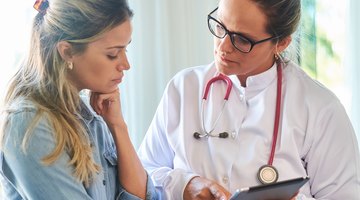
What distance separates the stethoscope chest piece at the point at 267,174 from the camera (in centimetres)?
154

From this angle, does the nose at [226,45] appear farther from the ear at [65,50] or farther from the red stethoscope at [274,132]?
the ear at [65,50]

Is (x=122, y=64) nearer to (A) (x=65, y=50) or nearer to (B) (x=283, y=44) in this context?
(A) (x=65, y=50)

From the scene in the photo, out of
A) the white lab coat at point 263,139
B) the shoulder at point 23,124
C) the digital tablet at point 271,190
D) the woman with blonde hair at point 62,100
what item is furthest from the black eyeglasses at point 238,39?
the shoulder at point 23,124

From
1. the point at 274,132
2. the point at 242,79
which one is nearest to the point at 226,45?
the point at 242,79

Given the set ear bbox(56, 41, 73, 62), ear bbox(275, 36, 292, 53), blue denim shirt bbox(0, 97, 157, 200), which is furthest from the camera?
ear bbox(275, 36, 292, 53)

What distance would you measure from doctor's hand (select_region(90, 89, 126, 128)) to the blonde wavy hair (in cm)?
19

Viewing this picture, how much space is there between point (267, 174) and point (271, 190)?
0.80 feet

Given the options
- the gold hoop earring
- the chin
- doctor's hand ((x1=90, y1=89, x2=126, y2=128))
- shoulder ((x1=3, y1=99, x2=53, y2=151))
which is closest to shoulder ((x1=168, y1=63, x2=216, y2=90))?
the chin

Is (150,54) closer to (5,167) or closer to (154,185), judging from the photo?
(154,185)

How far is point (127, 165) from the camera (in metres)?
1.52

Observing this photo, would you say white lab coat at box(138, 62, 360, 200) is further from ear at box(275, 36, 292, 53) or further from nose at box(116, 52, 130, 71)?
nose at box(116, 52, 130, 71)

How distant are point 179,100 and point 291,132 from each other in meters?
0.38

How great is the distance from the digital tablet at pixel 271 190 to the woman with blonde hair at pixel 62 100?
14.5 inches

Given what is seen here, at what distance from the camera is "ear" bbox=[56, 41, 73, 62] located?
1.31 meters
